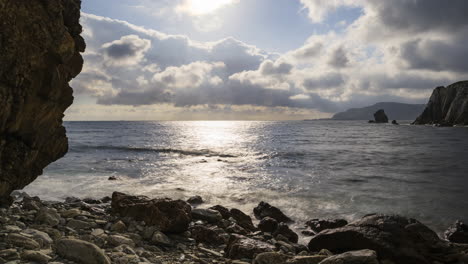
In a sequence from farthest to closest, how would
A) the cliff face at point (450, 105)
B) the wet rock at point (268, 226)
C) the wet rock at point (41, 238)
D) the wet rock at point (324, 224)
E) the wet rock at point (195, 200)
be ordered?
the cliff face at point (450, 105), the wet rock at point (195, 200), the wet rock at point (324, 224), the wet rock at point (268, 226), the wet rock at point (41, 238)

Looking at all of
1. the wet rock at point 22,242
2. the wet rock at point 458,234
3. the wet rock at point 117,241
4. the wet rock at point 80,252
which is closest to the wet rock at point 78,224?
the wet rock at point 117,241

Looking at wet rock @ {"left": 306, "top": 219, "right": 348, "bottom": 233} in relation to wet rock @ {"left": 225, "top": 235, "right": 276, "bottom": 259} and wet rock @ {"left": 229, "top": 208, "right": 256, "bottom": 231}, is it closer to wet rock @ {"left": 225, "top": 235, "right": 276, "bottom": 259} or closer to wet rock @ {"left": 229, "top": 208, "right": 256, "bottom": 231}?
wet rock @ {"left": 229, "top": 208, "right": 256, "bottom": 231}

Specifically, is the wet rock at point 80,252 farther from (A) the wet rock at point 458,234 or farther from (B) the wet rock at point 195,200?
(A) the wet rock at point 458,234

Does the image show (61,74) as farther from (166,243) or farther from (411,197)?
(411,197)

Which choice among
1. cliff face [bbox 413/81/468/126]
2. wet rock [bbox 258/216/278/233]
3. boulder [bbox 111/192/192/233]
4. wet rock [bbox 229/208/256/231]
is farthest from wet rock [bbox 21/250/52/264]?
cliff face [bbox 413/81/468/126]

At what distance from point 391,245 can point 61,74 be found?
10.2 m

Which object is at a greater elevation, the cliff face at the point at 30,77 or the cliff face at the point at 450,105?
the cliff face at the point at 450,105

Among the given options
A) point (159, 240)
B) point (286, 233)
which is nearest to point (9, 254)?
point (159, 240)

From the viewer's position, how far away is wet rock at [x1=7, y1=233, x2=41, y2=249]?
496 cm

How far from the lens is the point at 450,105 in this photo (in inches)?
4363

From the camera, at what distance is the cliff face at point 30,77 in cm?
623

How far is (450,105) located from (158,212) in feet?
440

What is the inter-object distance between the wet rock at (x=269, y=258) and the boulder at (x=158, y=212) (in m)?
3.07

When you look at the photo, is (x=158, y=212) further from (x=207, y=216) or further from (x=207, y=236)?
(x=207, y=216)
